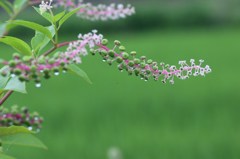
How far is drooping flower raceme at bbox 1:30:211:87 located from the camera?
3.50 ft

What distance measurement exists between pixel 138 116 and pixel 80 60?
310 inches

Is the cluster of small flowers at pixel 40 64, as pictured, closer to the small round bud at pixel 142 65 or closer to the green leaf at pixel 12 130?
the small round bud at pixel 142 65

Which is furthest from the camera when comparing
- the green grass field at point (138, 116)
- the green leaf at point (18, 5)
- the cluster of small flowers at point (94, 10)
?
the green grass field at point (138, 116)

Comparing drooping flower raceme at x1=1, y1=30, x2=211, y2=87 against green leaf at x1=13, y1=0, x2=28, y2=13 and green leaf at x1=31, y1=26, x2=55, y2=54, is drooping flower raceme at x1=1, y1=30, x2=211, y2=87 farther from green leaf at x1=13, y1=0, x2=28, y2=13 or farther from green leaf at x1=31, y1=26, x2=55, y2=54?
green leaf at x1=13, y1=0, x2=28, y2=13

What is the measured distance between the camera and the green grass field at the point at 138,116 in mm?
6590

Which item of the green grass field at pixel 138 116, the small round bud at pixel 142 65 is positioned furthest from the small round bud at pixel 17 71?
the green grass field at pixel 138 116

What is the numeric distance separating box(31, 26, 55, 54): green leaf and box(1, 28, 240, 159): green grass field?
470 centimetres

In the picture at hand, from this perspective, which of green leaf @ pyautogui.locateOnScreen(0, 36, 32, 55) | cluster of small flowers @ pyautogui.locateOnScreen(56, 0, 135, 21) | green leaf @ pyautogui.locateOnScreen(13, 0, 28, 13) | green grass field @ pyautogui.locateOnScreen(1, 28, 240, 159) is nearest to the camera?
green leaf @ pyautogui.locateOnScreen(0, 36, 32, 55)

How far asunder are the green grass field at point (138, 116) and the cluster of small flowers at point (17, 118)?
177 inches

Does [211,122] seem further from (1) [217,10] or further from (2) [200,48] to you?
(1) [217,10]

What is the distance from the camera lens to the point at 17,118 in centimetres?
167

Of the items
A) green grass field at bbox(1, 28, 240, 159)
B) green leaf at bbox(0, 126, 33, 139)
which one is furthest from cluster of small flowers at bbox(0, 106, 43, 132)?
green grass field at bbox(1, 28, 240, 159)

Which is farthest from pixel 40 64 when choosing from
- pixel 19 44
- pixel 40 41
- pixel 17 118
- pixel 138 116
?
pixel 138 116

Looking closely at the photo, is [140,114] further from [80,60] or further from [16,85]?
[80,60]
